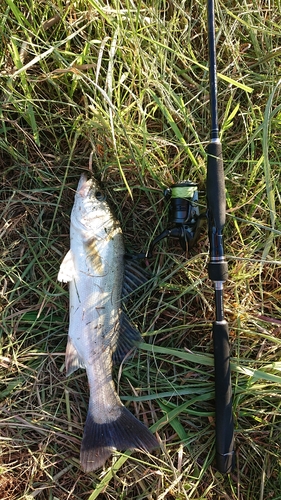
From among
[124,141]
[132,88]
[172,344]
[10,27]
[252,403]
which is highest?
[10,27]

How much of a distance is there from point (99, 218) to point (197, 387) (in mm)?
1050

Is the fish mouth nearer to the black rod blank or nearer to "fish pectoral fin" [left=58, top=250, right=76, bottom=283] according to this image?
"fish pectoral fin" [left=58, top=250, right=76, bottom=283]

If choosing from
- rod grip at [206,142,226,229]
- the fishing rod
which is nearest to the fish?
the fishing rod

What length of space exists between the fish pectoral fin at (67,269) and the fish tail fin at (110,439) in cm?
73

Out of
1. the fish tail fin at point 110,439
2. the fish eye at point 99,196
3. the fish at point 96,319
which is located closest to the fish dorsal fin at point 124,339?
the fish at point 96,319

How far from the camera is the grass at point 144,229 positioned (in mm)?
2129

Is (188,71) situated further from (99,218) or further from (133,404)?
(133,404)

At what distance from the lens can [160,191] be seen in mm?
2211

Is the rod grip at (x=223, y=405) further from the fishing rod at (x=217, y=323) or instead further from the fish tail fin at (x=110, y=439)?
the fish tail fin at (x=110, y=439)

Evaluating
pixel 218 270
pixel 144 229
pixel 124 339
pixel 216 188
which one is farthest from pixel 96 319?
pixel 216 188

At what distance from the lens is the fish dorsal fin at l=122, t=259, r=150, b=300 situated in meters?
2.19

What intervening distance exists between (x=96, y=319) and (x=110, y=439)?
0.60 m

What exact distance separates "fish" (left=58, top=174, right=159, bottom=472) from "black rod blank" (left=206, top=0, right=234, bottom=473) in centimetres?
36

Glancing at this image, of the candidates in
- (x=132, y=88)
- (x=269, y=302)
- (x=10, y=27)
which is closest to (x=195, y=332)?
(x=269, y=302)
